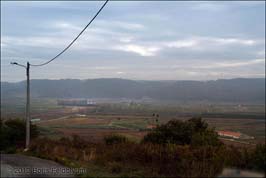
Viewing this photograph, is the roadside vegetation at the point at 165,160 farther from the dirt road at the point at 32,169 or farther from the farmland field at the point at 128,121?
the farmland field at the point at 128,121

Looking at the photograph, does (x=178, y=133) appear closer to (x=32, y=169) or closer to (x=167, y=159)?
(x=167, y=159)

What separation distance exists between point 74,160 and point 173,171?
17.4ft

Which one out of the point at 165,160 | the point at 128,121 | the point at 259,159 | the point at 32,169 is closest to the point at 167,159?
the point at 165,160

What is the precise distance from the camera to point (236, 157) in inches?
519

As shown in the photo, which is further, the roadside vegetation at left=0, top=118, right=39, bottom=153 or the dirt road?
the roadside vegetation at left=0, top=118, right=39, bottom=153

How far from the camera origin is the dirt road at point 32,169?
12.6 m

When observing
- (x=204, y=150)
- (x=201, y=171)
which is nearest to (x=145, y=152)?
(x=204, y=150)

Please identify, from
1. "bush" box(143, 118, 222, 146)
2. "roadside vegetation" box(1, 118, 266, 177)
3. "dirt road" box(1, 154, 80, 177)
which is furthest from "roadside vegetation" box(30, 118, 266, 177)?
"bush" box(143, 118, 222, 146)

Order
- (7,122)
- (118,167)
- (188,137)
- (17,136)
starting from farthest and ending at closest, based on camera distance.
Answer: (7,122) → (17,136) → (188,137) → (118,167)

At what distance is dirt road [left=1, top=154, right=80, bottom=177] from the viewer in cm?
1260

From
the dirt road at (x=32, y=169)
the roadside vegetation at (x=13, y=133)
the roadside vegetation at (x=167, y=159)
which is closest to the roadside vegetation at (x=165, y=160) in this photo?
the roadside vegetation at (x=167, y=159)

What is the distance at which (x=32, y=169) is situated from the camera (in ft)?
44.9

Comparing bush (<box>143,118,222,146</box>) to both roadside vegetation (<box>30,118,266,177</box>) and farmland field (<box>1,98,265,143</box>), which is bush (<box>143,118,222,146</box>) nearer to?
roadside vegetation (<box>30,118,266,177</box>)

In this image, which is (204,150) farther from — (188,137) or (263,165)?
(188,137)
